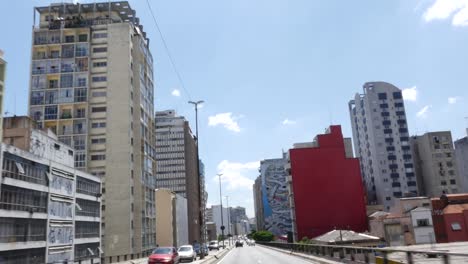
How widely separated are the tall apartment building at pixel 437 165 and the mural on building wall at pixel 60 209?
104933mm

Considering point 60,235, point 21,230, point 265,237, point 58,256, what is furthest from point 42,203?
point 265,237

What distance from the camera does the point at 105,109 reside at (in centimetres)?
8181

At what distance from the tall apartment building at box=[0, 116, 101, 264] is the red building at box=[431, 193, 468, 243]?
186 feet

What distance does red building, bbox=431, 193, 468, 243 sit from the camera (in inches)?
2960

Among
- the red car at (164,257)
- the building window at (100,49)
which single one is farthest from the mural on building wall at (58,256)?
the building window at (100,49)

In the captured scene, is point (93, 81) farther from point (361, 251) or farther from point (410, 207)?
point (361, 251)

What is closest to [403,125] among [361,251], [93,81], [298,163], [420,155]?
[420,155]

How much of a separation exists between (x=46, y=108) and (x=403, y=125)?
314 ft

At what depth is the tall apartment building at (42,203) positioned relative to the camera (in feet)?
135

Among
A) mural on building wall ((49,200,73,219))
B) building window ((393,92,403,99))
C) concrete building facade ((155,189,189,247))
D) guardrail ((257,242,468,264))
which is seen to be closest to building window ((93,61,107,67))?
mural on building wall ((49,200,73,219))

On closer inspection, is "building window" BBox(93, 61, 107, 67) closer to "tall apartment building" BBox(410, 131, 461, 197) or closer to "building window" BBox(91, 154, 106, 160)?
"building window" BBox(91, 154, 106, 160)

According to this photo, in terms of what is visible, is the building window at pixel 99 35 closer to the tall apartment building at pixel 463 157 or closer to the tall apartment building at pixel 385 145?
the tall apartment building at pixel 385 145

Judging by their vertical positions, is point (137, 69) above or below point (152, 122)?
above

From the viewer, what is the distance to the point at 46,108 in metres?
80.2
